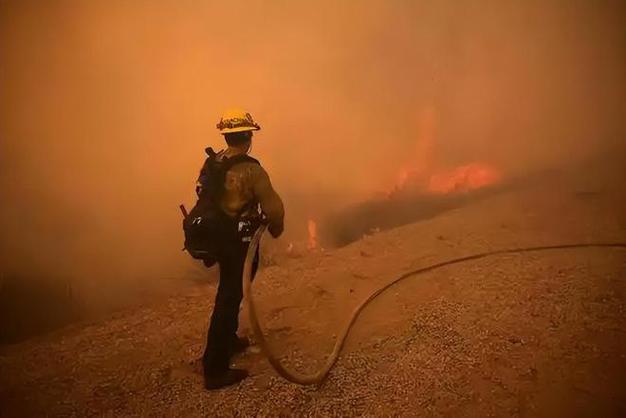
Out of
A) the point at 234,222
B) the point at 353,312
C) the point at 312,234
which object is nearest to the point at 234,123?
the point at 234,222

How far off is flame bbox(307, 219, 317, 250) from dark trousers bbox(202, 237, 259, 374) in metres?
4.64

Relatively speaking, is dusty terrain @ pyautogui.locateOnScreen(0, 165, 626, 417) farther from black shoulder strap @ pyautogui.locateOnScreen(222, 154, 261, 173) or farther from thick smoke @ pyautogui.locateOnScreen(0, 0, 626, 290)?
thick smoke @ pyautogui.locateOnScreen(0, 0, 626, 290)

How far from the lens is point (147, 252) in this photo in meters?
9.00

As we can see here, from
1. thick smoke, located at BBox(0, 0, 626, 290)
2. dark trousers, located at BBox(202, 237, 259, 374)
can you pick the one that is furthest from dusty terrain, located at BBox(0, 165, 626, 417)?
thick smoke, located at BBox(0, 0, 626, 290)

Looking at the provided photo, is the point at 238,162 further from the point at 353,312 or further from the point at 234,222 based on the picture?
the point at 353,312

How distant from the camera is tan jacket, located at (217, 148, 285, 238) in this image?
339 centimetres

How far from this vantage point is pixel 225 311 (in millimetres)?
3508

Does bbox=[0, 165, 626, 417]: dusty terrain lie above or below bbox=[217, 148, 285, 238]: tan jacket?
below

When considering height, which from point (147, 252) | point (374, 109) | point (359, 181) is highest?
point (374, 109)

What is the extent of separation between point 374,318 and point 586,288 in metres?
2.17

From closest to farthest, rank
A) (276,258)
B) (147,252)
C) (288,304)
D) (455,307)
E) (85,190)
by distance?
(455,307), (288,304), (276,258), (147,252), (85,190)

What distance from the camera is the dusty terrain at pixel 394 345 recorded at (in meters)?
3.22

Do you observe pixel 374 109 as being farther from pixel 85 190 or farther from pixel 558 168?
pixel 85 190

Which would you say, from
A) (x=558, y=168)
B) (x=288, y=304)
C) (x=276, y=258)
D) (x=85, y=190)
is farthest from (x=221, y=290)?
(x=558, y=168)
